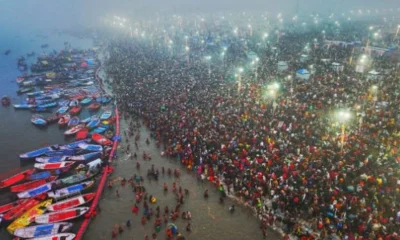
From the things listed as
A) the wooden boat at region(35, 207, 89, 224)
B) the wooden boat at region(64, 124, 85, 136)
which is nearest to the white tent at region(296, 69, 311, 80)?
the wooden boat at region(64, 124, 85, 136)

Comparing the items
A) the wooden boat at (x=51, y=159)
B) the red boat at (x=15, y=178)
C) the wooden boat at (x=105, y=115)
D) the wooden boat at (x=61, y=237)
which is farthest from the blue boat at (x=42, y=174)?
the wooden boat at (x=105, y=115)

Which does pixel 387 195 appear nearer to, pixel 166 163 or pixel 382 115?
pixel 382 115

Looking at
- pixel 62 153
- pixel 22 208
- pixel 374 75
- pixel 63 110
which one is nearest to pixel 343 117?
pixel 374 75

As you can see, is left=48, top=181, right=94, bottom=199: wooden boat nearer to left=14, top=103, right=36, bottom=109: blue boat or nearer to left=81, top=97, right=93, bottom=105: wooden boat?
left=81, top=97, right=93, bottom=105: wooden boat

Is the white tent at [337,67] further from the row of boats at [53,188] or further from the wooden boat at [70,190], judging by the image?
the wooden boat at [70,190]

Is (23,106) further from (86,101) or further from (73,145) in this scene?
(73,145)

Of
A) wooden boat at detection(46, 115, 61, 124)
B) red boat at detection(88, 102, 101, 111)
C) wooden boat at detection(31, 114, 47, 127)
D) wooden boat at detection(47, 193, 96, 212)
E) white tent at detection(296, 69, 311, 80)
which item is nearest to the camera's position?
wooden boat at detection(47, 193, 96, 212)
